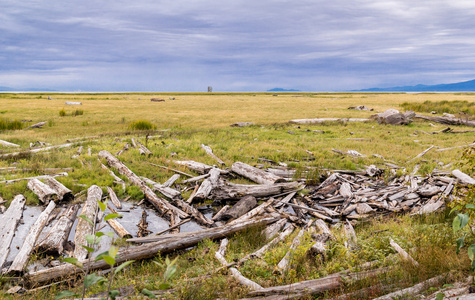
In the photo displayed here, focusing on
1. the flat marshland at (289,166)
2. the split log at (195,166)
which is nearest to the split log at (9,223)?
the flat marshland at (289,166)

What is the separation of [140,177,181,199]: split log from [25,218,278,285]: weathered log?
10.6ft

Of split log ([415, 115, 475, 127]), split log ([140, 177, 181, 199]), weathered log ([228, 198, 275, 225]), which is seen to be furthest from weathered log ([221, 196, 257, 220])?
split log ([415, 115, 475, 127])

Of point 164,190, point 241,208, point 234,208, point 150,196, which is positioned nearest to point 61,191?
point 150,196

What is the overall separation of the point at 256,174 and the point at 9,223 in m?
8.68

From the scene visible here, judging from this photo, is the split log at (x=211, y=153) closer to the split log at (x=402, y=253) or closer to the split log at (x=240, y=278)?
the split log at (x=240, y=278)

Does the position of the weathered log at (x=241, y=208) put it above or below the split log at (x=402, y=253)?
below

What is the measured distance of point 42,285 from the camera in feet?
19.5

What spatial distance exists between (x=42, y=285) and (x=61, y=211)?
4380 millimetres

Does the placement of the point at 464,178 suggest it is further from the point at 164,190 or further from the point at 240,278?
the point at 164,190

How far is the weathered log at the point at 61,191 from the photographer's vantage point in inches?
415

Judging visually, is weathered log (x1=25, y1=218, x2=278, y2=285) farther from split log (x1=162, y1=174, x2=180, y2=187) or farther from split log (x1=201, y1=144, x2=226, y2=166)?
split log (x1=201, y1=144, x2=226, y2=166)

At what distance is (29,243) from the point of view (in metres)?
7.38

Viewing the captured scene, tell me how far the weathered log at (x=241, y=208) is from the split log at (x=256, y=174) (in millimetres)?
1867

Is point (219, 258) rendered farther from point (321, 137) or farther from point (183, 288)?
point (321, 137)
